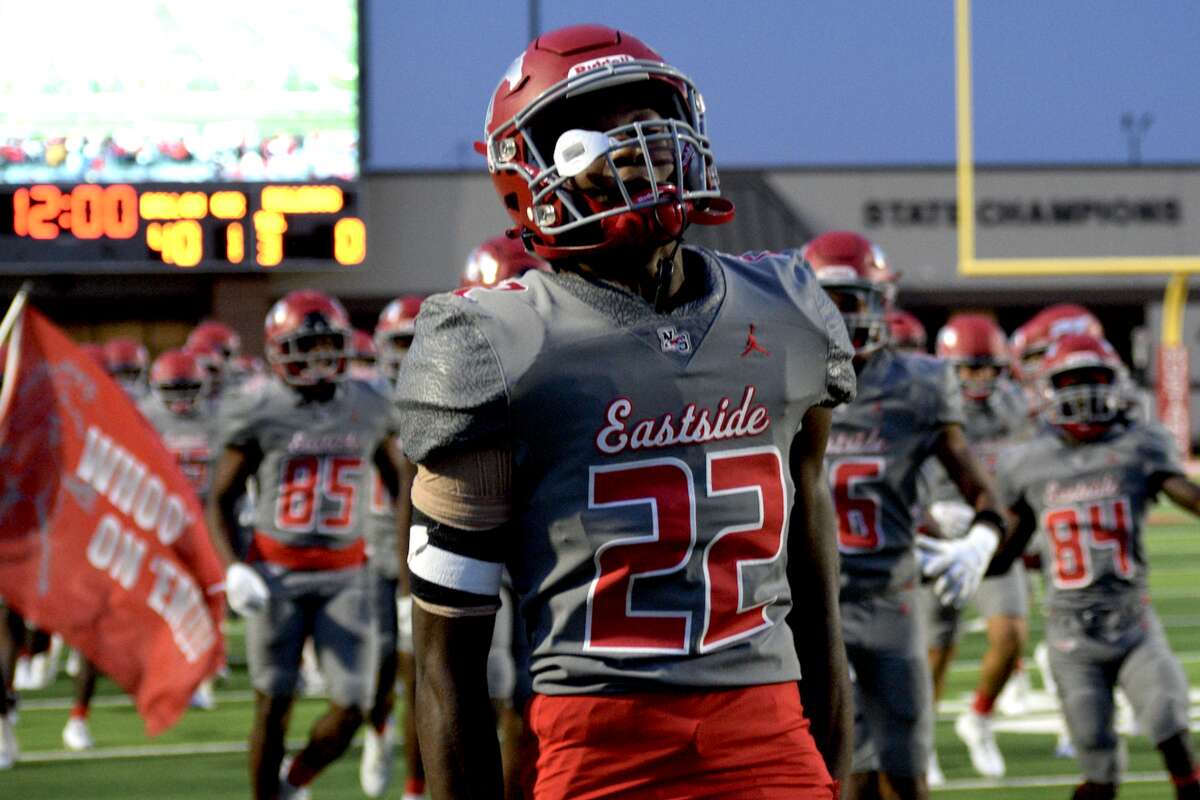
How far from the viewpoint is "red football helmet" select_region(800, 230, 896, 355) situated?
5211 mm

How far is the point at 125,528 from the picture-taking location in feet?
19.3

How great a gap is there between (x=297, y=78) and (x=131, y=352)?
10.7 meters

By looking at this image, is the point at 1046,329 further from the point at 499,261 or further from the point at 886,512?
the point at 499,261

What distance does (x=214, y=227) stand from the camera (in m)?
20.9

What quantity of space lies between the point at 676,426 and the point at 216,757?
6.08 meters

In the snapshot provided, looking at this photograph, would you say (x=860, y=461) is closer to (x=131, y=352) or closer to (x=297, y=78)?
(x=131, y=352)

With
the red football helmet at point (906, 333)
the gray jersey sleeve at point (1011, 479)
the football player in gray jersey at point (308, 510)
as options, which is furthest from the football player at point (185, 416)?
the gray jersey sleeve at point (1011, 479)

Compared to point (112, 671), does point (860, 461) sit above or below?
above

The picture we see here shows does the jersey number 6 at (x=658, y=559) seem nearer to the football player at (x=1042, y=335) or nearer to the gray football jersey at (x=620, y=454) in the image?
the gray football jersey at (x=620, y=454)

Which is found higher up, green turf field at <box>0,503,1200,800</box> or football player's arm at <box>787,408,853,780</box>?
football player's arm at <box>787,408,853,780</box>

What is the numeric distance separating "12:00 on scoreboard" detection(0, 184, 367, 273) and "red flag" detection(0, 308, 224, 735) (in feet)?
48.4

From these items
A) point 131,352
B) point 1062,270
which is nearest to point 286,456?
point 131,352

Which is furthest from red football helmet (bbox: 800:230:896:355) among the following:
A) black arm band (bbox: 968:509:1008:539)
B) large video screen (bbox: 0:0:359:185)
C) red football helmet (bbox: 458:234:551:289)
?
large video screen (bbox: 0:0:359:185)

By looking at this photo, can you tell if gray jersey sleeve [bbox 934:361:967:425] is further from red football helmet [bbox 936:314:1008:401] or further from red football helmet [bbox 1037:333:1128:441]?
red football helmet [bbox 936:314:1008:401]
